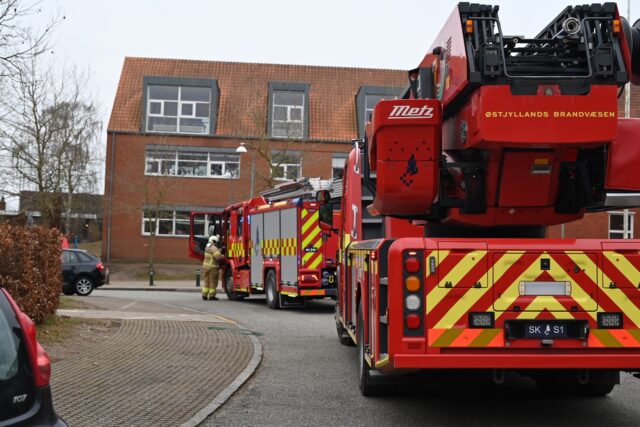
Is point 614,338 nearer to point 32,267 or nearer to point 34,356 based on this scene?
point 34,356

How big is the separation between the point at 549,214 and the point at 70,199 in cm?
3733

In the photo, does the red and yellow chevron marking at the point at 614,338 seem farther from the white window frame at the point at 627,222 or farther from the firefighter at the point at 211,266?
the white window frame at the point at 627,222

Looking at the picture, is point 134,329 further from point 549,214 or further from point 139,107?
point 139,107

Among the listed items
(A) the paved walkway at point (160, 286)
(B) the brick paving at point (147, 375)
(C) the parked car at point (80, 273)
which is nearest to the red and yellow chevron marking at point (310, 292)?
(B) the brick paving at point (147, 375)

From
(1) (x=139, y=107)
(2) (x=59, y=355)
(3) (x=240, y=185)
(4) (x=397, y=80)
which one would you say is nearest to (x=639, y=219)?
(4) (x=397, y=80)

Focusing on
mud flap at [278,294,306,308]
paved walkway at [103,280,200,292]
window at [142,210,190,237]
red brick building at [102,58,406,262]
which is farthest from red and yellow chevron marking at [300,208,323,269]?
window at [142,210,190,237]

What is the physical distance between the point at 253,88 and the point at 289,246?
25628 mm

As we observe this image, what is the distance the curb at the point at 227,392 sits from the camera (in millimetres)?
7061

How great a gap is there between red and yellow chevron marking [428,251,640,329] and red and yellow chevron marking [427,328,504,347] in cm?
6

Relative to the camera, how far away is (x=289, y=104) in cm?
4222

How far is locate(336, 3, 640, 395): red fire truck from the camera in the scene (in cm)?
633

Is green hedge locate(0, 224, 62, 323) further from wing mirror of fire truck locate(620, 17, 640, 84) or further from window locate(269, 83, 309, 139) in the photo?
window locate(269, 83, 309, 139)

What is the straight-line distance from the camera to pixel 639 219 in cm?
4028

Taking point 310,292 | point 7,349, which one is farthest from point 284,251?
point 7,349
